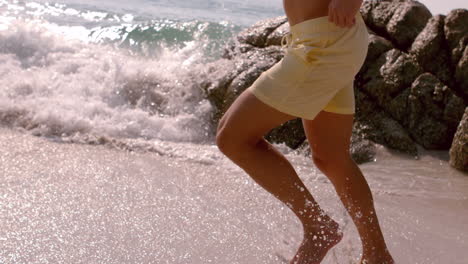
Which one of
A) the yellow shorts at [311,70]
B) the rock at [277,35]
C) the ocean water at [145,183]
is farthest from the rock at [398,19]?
the yellow shorts at [311,70]

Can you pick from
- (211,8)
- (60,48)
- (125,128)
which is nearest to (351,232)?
(125,128)

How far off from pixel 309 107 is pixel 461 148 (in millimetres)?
2896

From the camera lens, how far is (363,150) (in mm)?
4895

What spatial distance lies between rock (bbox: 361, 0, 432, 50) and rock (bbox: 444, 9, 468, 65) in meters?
0.32

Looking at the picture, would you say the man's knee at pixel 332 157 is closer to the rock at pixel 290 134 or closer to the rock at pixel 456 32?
the rock at pixel 290 134

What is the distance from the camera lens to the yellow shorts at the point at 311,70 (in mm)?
2084

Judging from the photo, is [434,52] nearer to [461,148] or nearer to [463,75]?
[463,75]

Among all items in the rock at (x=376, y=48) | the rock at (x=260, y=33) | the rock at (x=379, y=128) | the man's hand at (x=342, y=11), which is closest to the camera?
the man's hand at (x=342, y=11)

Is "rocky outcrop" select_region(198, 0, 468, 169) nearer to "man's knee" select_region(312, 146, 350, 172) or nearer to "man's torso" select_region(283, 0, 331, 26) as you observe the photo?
"man's knee" select_region(312, 146, 350, 172)

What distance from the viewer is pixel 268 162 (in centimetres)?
218

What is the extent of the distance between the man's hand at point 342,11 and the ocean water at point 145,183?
1094 millimetres

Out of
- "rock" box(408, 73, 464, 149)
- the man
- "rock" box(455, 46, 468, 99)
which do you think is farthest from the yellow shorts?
"rock" box(455, 46, 468, 99)

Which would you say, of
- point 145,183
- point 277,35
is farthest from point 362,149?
point 145,183

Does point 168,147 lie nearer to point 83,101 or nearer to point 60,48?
point 83,101
